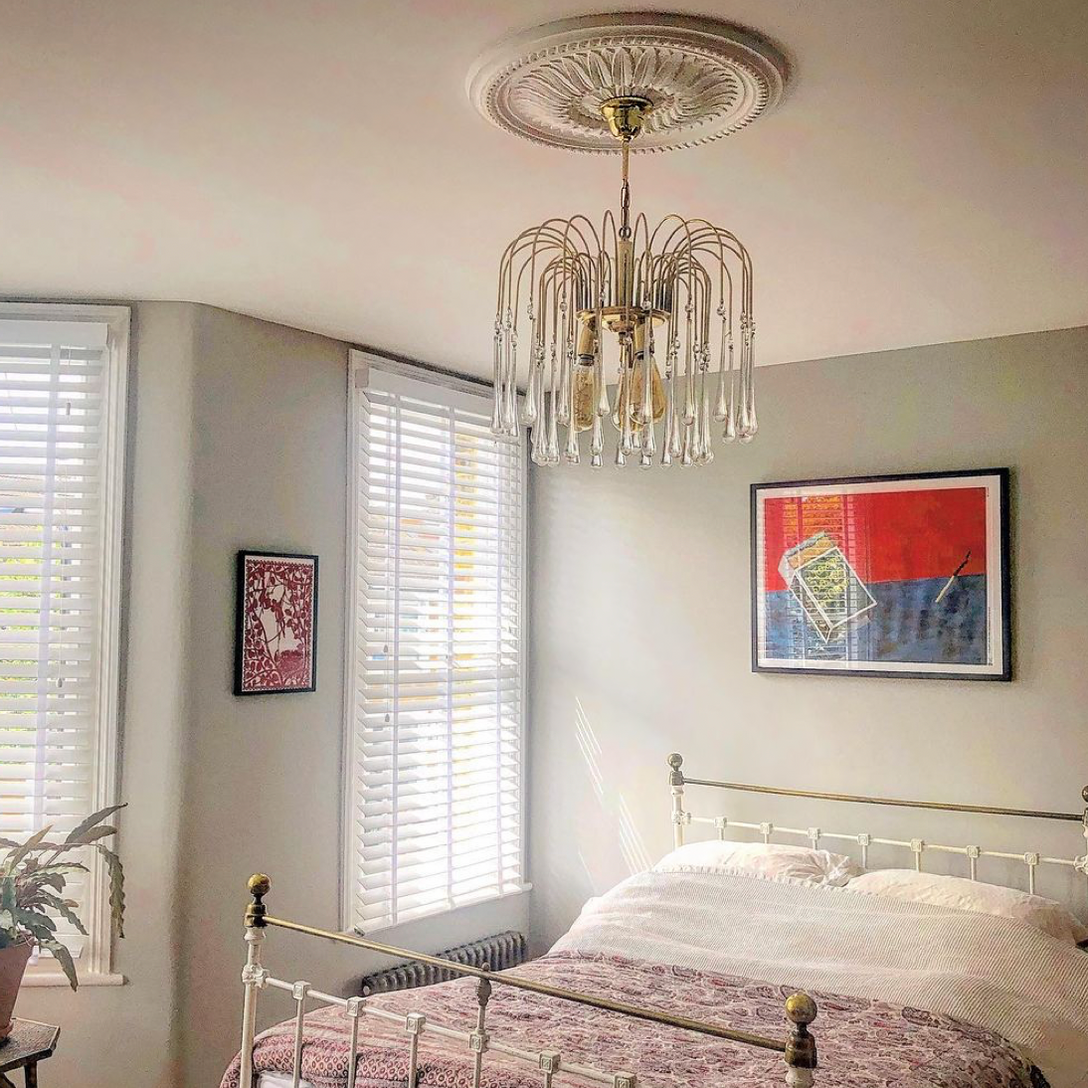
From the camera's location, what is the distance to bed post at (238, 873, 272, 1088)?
2676 mm

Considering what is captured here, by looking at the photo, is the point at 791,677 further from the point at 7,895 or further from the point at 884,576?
the point at 7,895

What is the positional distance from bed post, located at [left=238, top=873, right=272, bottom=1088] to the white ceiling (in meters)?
1.63

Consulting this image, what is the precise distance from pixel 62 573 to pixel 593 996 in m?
2.02

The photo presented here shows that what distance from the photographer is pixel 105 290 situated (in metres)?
3.48

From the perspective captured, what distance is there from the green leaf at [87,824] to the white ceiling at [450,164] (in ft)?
5.11

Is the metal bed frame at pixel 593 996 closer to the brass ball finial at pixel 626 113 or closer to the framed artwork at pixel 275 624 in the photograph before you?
the framed artwork at pixel 275 624

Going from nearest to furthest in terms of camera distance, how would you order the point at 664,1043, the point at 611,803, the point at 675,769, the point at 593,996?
1. the point at 664,1043
2. the point at 593,996
3. the point at 675,769
4. the point at 611,803

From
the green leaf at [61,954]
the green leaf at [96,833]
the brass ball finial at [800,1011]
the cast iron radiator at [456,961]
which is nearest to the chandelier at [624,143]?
the brass ball finial at [800,1011]

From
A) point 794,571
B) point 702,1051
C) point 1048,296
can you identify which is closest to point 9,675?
point 702,1051

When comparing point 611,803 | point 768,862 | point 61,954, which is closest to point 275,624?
point 61,954

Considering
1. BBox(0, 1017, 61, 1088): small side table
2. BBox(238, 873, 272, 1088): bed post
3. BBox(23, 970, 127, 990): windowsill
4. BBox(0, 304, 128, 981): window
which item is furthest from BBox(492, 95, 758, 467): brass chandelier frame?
BBox(23, 970, 127, 990): windowsill

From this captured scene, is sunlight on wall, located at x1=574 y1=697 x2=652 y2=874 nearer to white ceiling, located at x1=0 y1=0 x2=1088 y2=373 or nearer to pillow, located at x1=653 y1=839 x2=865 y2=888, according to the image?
pillow, located at x1=653 y1=839 x2=865 y2=888

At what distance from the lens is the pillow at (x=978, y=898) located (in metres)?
3.32

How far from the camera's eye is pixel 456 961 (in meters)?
4.30
